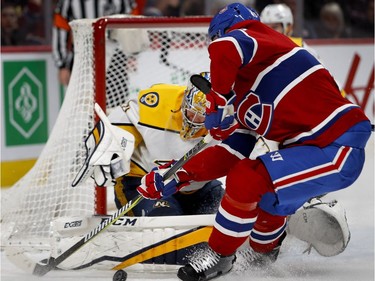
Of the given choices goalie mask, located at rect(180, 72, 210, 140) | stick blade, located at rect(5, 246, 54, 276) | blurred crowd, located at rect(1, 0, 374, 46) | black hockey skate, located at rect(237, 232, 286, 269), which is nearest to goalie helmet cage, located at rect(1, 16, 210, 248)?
stick blade, located at rect(5, 246, 54, 276)

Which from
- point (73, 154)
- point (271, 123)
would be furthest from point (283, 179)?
point (73, 154)

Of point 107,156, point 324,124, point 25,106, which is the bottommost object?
point 25,106

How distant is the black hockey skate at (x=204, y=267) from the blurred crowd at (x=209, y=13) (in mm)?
2733

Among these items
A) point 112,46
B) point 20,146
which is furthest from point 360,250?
point 20,146

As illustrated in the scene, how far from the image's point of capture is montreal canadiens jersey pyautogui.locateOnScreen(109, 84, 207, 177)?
3389mm

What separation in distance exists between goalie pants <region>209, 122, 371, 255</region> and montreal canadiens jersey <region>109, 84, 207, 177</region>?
53cm

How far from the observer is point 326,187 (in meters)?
2.88

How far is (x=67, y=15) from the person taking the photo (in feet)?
18.0

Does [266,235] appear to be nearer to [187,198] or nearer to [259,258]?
[259,258]

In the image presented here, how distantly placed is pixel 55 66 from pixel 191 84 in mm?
2398

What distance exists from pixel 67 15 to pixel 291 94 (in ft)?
9.29

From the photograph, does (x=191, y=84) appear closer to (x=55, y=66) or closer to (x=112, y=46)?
(x=112, y=46)

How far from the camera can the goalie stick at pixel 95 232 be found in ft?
10.1

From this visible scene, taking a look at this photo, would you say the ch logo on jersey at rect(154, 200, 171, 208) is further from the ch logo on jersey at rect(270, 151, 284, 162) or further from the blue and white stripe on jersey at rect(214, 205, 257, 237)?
the ch logo on jersey at rect(270, 151, 284, 162)
